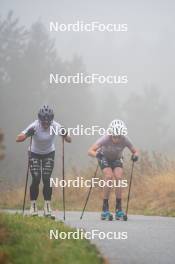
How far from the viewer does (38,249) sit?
6.55 metres

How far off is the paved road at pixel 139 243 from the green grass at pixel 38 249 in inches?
10.2

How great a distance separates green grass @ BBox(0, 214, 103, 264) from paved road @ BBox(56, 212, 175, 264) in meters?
0.26

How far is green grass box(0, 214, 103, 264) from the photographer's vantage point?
612cm

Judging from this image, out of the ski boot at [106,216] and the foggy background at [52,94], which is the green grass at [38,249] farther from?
the foggy background at [52,94]

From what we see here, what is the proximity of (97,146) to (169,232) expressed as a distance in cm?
269

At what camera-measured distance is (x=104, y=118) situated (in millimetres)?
57438

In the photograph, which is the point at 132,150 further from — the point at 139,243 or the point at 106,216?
the point at 139,243

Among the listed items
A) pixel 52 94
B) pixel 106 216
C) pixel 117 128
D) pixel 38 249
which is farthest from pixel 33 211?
pixel 52 94

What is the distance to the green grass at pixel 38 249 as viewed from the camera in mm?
6125

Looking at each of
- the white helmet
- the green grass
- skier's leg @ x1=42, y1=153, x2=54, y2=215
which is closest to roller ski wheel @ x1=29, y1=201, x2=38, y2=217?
skier's leg @ x1=42, y1=153, x2=54, y2=215

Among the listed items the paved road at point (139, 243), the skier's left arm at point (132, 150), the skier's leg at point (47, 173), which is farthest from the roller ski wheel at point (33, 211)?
the skier's left arm at point (132, 150)

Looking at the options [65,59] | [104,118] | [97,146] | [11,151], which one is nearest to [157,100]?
[104,118]

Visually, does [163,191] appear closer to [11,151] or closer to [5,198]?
[5,198]

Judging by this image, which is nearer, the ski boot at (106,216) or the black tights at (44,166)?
the black tights at (44,166)
